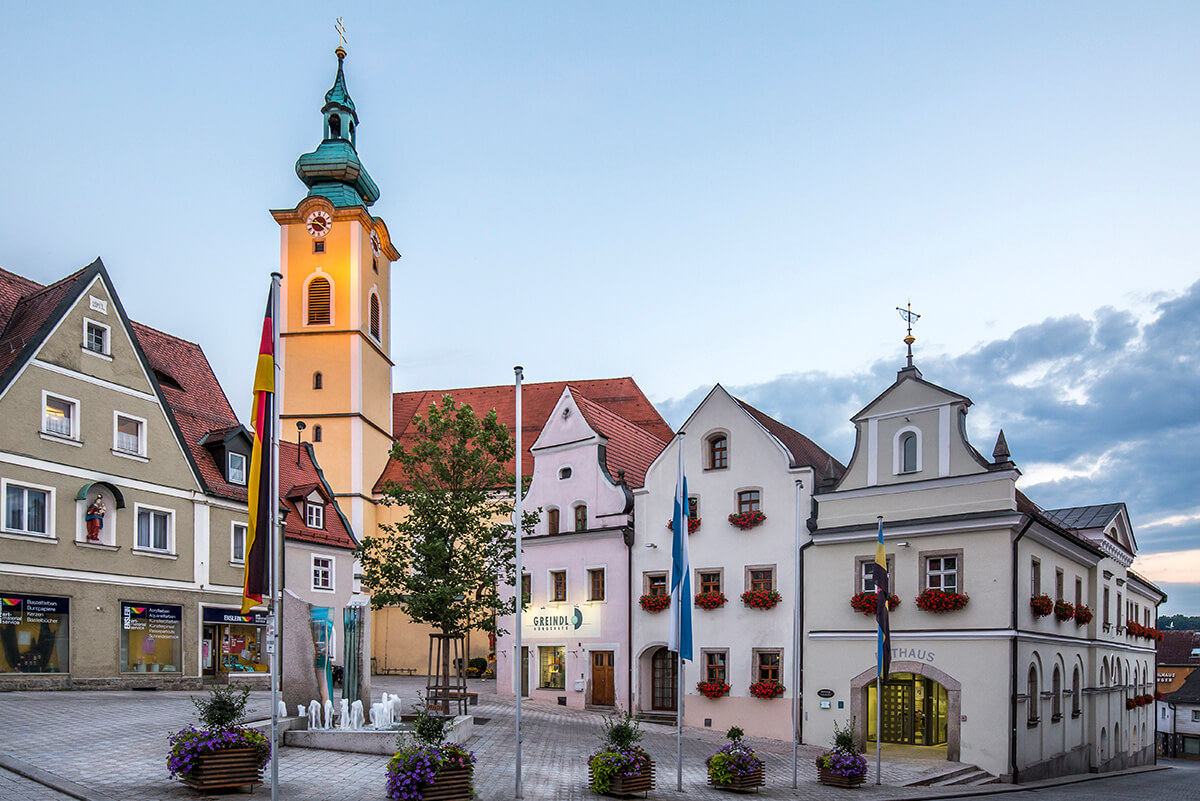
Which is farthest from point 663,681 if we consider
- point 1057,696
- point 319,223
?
point 319,223

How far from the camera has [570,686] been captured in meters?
37.9

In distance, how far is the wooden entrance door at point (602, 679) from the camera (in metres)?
37.2

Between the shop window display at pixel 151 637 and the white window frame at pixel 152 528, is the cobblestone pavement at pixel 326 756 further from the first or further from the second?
the white window frame at pixel 152 528

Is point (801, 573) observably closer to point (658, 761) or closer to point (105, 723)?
point (658, 761)

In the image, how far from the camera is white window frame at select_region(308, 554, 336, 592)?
43938 millimetres

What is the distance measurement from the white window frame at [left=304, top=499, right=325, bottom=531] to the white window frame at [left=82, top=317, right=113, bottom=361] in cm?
1271

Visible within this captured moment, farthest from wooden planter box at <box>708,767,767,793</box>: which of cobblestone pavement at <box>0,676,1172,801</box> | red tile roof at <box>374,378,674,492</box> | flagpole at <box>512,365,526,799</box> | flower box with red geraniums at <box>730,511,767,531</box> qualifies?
red tile roof at <box>374,378,674,492</box>

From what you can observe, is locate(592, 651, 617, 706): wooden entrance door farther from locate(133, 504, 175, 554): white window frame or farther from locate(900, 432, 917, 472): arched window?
locate(133, 504, 175, 554): white window frame

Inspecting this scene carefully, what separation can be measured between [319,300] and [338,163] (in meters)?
7.89

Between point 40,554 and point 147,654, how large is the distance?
5.06 m

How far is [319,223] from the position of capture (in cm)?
5812

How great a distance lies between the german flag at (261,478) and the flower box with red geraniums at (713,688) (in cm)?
2099

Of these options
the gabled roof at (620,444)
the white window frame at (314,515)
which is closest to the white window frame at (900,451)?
the gabled roof at (620,444)

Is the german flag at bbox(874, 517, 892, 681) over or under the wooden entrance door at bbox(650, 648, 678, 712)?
over
